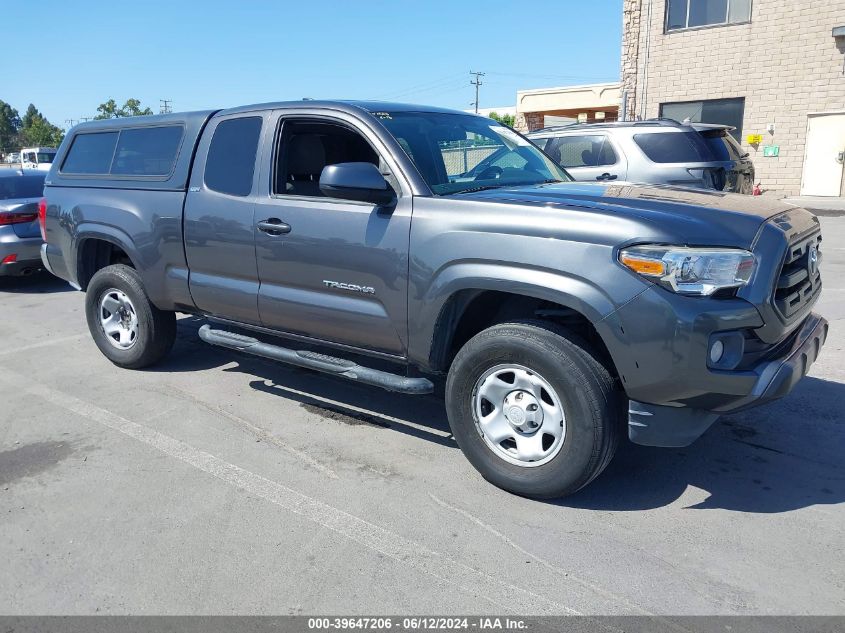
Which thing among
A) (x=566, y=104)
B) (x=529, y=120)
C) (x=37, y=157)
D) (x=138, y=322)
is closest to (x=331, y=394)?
(x=138, y=322)

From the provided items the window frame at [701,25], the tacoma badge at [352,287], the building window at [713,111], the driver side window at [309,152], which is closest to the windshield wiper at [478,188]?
the tacoma badge at [352,287]

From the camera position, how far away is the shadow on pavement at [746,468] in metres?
3.65

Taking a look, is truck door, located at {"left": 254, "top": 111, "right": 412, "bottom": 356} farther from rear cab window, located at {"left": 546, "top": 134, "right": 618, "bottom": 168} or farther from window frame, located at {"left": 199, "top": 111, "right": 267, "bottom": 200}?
rear cab window, located at {"left": 546, "top": 134, "right": 618, "bottom": 168}

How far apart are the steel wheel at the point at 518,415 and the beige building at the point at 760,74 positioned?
71.7 ft

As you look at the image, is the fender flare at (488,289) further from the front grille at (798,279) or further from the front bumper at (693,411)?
the front grille at (798,279)

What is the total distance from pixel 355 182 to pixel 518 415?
152 centimetres

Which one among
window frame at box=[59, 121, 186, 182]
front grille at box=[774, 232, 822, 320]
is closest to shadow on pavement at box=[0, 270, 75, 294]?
window frame at box=[59, 121, 186, 182]

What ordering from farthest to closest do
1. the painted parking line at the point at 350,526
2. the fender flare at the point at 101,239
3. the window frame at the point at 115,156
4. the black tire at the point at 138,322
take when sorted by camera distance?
the black tire at the point at 138,322 < the fender flare at the point at 101,239 < the window frame at the point at 115,156 < the painted parking line at the point at 350,526

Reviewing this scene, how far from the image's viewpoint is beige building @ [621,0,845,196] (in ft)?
69.4

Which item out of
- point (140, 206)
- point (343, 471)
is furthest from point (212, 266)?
point (343, 471)

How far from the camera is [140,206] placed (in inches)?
213

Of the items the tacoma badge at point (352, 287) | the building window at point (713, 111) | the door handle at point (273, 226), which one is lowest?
the tacoma badge at point (352, 287)

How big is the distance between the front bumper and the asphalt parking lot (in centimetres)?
47

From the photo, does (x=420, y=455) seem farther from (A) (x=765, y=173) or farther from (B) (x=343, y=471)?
(A) (x=765, y=173)
